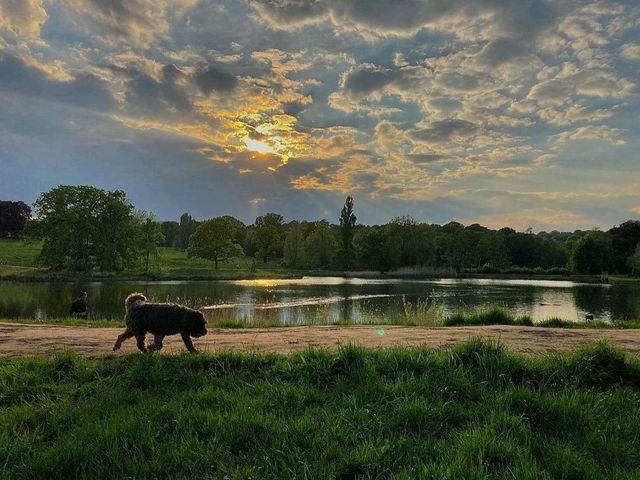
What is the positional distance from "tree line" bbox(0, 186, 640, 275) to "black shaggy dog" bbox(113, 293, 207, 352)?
5732 cm

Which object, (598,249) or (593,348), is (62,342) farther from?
(598,249)

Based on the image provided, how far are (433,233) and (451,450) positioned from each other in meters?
105

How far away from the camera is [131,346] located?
322 inches

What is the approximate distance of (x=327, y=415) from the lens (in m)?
4.64

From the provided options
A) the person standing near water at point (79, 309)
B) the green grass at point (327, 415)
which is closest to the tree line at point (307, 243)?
the person standing near water at point (79, 309)

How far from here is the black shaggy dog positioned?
7.22 meters

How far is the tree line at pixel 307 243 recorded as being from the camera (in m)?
59.3

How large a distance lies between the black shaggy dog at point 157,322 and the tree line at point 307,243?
5732 cm

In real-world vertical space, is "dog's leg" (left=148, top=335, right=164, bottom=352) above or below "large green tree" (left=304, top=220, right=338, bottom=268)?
below

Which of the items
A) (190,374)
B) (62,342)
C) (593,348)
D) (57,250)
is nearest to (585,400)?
(593,348)

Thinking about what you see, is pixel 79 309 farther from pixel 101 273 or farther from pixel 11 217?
pixel 11 217

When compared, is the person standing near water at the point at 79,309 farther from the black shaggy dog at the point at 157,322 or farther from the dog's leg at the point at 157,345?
the dog's leg at the point at 157,345

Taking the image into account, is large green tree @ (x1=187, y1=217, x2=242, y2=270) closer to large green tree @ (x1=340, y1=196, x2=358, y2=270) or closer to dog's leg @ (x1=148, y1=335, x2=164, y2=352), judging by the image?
large green tree @ (x1=340, y1=196, x2=358, y2=270)

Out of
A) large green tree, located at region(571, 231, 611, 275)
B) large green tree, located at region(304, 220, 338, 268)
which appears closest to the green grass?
large green tree, located at region(571, 231, 611, 275)
